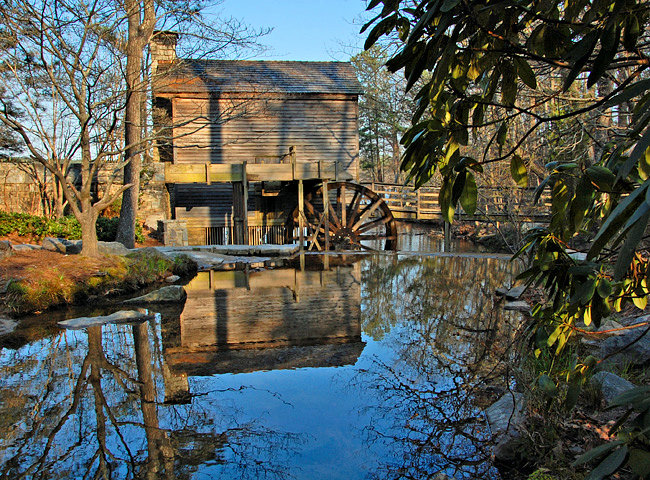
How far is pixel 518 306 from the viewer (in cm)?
719

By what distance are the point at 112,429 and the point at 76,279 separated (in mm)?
4849

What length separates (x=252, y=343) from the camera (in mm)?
5758

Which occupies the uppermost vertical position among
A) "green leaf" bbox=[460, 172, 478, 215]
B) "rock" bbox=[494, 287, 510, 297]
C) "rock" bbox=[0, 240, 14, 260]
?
"green leaf" bbox=[460, 172, 478, 215]

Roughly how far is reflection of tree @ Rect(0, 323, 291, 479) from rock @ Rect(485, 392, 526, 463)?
52.2 inches

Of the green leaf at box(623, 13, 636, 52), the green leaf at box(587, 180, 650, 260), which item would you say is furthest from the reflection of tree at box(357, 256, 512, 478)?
the green leaf at box(587, 180, 650, 260)

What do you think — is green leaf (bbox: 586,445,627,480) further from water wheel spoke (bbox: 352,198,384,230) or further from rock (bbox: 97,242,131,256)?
water wheel spoke (bbox: 352,198,384,230)

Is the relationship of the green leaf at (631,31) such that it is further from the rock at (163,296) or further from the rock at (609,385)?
the rock at (163,296)

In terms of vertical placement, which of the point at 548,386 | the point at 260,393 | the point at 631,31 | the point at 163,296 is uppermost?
the point at 631,31

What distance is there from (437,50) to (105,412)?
3612 mm

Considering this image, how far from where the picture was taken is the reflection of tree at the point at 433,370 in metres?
3.23

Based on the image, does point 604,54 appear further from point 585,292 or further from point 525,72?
point 585,292

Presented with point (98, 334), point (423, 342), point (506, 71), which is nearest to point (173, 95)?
point (98, 334)

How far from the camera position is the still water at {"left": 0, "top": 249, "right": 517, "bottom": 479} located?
10.4 ft

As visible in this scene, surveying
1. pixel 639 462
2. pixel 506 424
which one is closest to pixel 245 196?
pixel 506 424
